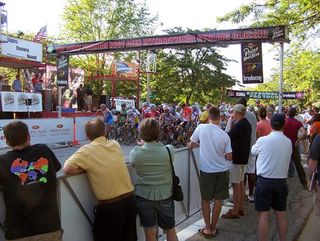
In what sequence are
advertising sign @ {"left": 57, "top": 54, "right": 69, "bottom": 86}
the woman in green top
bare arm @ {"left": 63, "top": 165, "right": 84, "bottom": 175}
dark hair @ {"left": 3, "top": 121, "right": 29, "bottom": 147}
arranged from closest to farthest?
dark hair @ {"left": 3, "top": 121, "right": 29, "bottom": 147}, bare arm @ {"left": 63, "top": 165, "right": 84, "bottom": 175}, the woman in green top, advertising sign @ {"left": 57, "top": 54, "right": 69, "bottom": 86}

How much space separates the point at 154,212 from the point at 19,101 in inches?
637

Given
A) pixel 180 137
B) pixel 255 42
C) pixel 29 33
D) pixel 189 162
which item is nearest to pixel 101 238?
pixel 189 162

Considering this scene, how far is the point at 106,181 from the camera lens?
3.72m

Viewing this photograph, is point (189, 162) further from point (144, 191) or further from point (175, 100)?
point (175, 100)

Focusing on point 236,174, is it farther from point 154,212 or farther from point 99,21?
point 99,21

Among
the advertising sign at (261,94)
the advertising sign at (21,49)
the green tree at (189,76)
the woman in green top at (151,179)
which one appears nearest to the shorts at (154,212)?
the woman in green top at (151,179)

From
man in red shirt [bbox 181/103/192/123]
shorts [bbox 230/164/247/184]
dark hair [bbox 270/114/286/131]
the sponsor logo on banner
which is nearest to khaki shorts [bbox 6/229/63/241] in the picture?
dark hair [bbox 270/114/286/131]

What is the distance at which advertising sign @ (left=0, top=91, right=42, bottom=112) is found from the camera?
60.0 ft

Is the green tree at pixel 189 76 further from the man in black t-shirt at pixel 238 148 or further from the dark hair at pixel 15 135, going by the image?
the dark hair at pixel 15 135

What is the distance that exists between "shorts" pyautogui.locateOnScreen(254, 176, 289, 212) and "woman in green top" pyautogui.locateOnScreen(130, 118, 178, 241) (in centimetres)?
123

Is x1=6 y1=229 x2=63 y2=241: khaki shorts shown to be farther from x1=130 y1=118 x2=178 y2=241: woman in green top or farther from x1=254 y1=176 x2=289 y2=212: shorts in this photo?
x1=254 y1=176 x2=289 y2=212: shorts

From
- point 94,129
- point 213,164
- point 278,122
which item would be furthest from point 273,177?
point 94,129

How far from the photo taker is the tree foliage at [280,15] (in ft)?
33.4

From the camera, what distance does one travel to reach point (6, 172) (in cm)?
298
